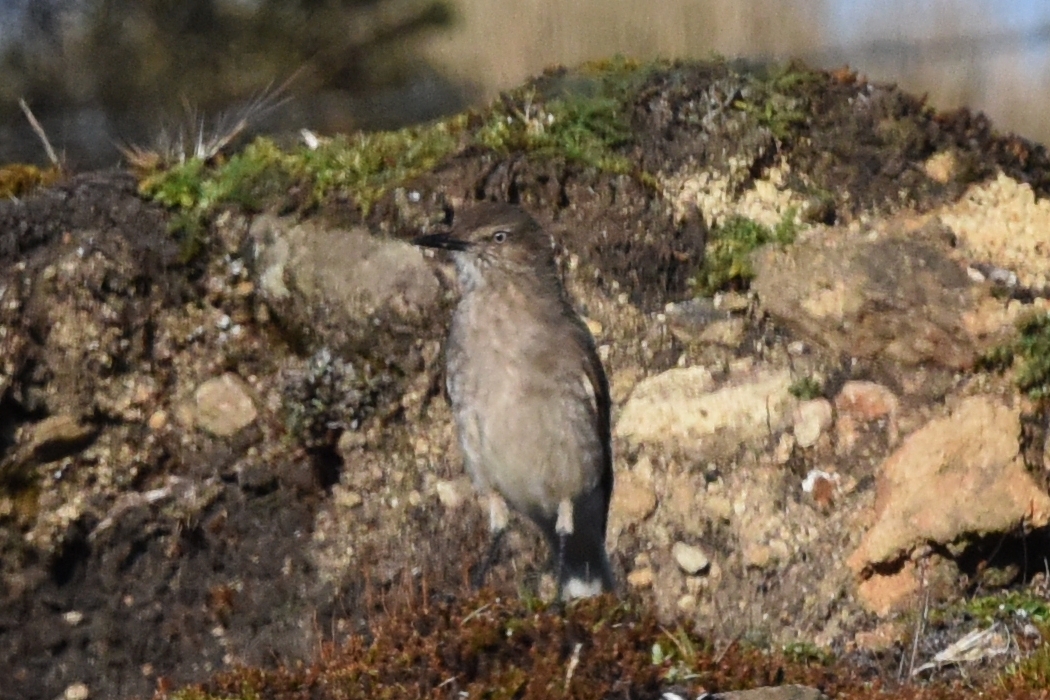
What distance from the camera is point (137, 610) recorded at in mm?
8172

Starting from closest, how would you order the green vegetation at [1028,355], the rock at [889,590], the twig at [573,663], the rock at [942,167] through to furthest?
1. the twig at [573,663]
2. the rock at [889,590]
3. the green vegetation at [1028,355]
4. the rock at [942,167]

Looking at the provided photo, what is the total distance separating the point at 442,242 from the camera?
24.5ft

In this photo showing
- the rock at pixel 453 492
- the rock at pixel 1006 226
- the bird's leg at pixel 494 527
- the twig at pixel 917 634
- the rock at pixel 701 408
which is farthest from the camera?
the rock at pixel 1006 226

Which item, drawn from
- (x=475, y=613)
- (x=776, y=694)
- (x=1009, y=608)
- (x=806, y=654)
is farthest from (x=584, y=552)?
(x=776, y=694)

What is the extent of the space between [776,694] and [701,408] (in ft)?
9.90

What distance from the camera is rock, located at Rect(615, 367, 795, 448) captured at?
8.34m

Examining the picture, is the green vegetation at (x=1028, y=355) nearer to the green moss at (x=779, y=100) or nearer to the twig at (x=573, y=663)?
the green moss at (x=779, y=100)

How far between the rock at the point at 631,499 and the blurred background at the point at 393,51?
15.5ft

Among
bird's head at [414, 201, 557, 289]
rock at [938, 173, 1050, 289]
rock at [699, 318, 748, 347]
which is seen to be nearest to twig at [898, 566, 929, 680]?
rock at [699, 318, 748, 347]

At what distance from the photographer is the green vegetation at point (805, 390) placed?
8.30 meters

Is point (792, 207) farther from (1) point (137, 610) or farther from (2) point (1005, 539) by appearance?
(1) point (137, 610)

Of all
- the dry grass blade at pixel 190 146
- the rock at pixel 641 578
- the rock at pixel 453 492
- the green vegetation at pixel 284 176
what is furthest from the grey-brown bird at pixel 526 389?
the dry grass blade at pixel 190 146

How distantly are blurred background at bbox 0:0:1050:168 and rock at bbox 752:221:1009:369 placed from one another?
A: 11.7ft

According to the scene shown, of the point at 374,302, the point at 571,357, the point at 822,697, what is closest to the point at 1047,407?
the point at 571,357
